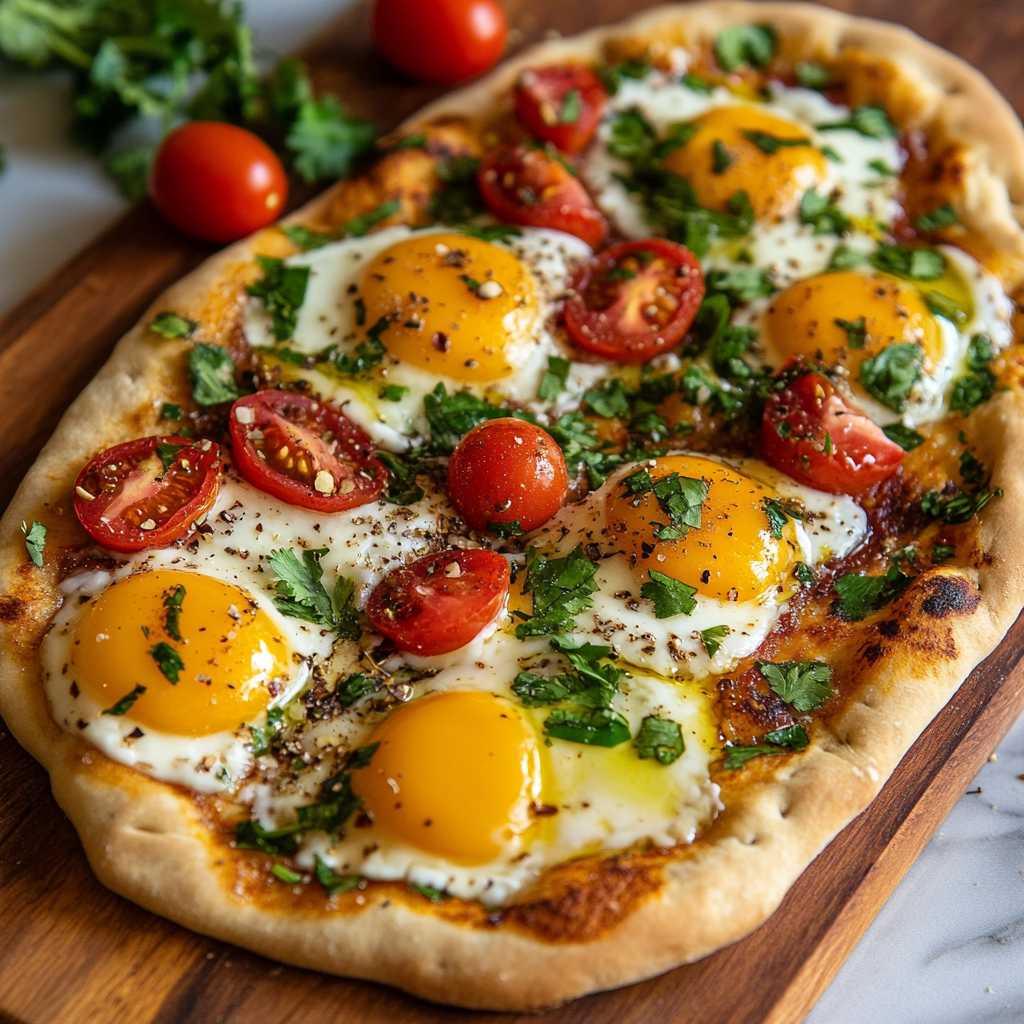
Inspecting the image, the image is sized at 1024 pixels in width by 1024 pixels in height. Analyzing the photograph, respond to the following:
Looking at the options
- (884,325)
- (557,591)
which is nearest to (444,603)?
(557,591)

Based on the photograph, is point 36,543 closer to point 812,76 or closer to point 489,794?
point 489,794

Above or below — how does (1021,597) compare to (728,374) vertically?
below

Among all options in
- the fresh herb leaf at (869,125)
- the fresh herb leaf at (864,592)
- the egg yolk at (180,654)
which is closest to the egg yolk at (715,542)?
the fresh herb leaf at (864,592)

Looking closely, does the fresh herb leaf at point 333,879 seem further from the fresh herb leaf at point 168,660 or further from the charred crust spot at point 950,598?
the charred crust spot at point 950,598

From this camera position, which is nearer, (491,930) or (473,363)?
(491,930)

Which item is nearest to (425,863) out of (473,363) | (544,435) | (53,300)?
(544,435)

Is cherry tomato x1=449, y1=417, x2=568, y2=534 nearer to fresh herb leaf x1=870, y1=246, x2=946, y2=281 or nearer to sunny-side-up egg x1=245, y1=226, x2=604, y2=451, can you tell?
sunny-side-up egg x1=245, y1=226, x2=604, y2=451

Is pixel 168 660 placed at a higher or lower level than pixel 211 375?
lower

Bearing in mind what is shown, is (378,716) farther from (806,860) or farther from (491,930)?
(806,860)
